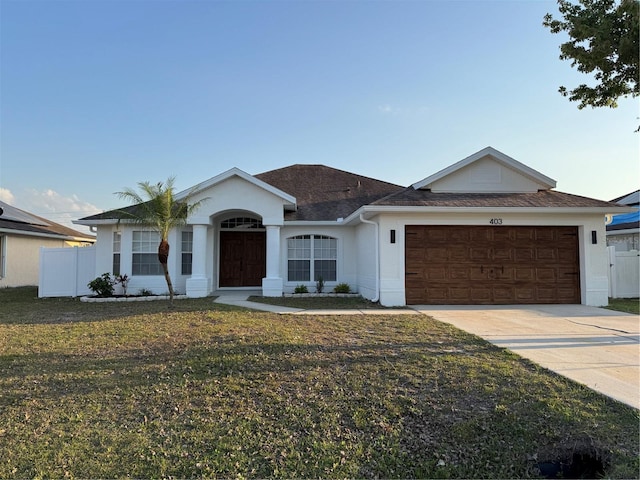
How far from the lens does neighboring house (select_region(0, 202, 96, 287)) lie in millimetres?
18578

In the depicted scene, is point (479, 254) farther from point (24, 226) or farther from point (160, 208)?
point (24, 226)

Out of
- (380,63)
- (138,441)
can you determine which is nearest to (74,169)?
(380,63)

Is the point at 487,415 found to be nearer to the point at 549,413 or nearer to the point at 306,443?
the point at 549,413

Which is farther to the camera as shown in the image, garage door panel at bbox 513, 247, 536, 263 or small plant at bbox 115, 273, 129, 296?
small plant at bbox 115, 273, 129, 296

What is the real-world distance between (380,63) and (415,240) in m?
5.99

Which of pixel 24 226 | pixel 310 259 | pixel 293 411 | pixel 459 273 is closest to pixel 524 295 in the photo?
pixel 459 273

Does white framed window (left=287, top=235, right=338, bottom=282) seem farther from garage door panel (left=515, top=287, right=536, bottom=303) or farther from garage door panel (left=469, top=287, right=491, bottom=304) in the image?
garage door panel (left=515, top=287, right=536, bottom=303)

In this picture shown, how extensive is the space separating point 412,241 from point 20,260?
20.4m

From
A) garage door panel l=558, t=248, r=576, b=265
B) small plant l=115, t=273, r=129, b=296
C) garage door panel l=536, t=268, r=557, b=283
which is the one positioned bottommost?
small plant l=115, t=273, r=129, b=296

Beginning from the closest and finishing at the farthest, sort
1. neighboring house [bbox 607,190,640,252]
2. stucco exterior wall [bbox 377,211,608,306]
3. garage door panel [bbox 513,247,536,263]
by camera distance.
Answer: stucco exterior wall [bbox 377,211,608,306] < garage door panel [bbox 513,247,536,263] < neighboring house [bbox 607,190,640,252]

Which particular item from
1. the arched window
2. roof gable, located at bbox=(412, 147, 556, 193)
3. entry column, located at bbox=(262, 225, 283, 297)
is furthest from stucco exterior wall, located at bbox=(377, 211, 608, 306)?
the arched window

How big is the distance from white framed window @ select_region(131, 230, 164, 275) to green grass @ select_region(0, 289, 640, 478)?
745cm

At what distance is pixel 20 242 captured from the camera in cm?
1964

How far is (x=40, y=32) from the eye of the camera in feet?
36.7
